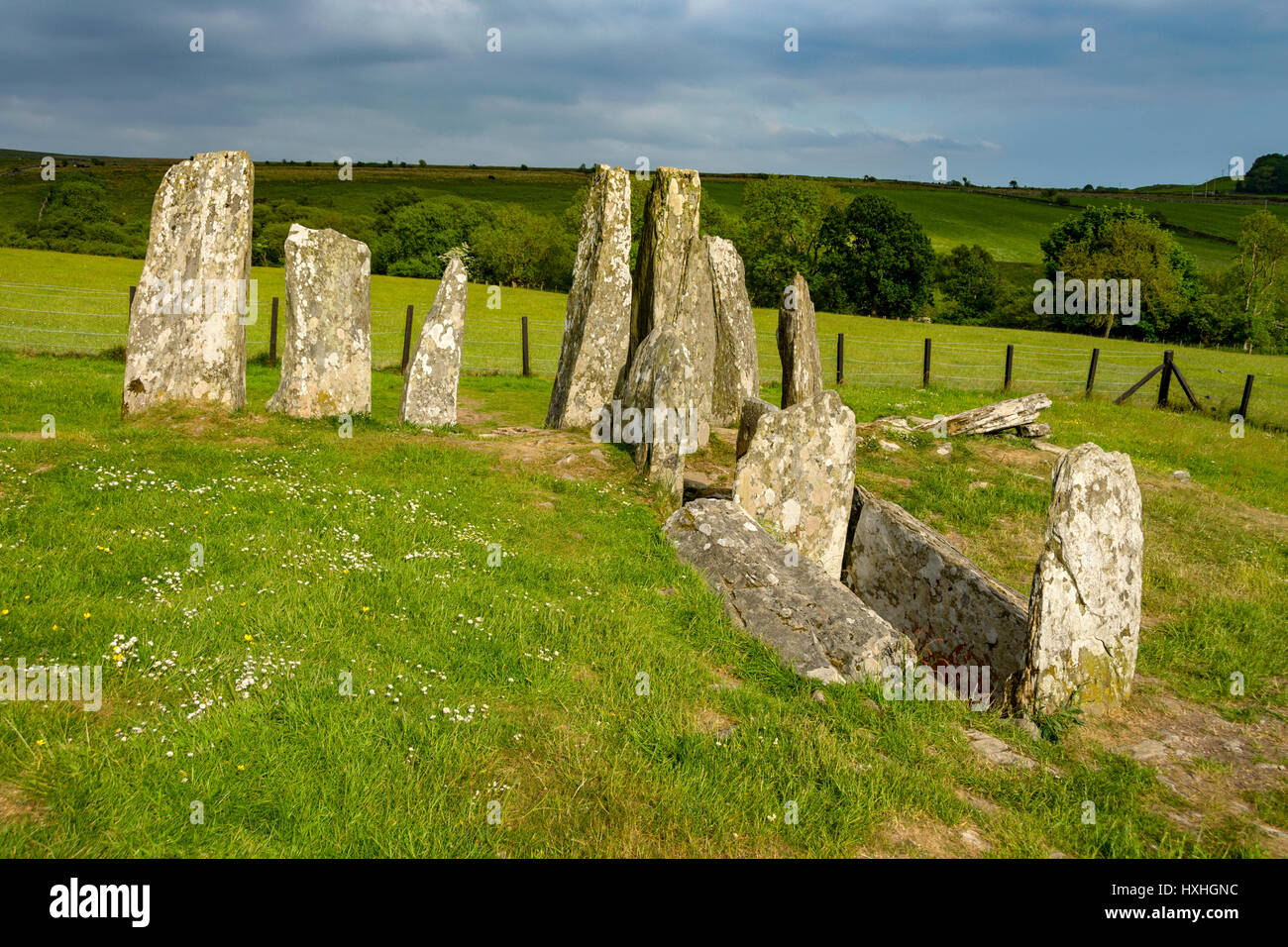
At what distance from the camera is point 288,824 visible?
4.46m

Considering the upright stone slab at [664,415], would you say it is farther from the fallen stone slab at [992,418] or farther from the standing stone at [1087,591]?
the fallen stone slab at [992,418]

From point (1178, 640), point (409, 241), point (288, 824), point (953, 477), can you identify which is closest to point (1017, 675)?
point (1178, 640)

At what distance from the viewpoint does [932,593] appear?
8.94m

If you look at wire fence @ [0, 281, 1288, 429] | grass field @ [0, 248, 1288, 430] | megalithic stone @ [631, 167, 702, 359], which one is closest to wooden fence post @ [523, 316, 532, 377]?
wire fence @ [0, 281, 1288, 429]

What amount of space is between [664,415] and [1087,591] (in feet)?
21.3

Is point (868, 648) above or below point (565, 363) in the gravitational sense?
below

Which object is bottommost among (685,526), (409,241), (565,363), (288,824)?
(288,824)

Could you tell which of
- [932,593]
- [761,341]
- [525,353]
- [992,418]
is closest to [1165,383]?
[992,418]

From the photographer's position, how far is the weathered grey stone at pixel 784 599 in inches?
288

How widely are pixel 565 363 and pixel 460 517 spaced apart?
7.37 m

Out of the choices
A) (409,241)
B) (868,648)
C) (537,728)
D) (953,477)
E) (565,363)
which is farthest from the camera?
(409,241)
